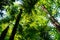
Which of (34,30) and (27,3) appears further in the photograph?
(34,30)

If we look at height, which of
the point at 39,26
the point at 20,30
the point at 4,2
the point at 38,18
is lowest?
the point at 4,2

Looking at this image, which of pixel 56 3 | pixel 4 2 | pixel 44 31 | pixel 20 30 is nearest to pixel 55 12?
pixel 56 3

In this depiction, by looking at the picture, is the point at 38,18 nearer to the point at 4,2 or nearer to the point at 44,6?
the point at 44,6

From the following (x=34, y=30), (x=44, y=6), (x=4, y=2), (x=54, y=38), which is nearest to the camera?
(x=4, y=2)

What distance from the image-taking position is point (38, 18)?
20844 millimetres

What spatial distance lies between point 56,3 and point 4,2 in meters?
11.0

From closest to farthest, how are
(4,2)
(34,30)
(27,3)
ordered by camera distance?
1. (4,2)
2. (27,3)
3. (34,30)

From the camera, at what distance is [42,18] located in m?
21.5

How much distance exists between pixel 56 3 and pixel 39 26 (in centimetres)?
351

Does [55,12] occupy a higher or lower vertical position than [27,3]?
higher

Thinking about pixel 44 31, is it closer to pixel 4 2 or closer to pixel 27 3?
pixel 27 3

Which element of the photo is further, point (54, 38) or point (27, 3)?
point (54, 38)

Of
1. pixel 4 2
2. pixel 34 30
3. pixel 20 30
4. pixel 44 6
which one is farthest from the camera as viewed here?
pixel 44 6

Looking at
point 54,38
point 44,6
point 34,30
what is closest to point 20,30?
point 34,30
